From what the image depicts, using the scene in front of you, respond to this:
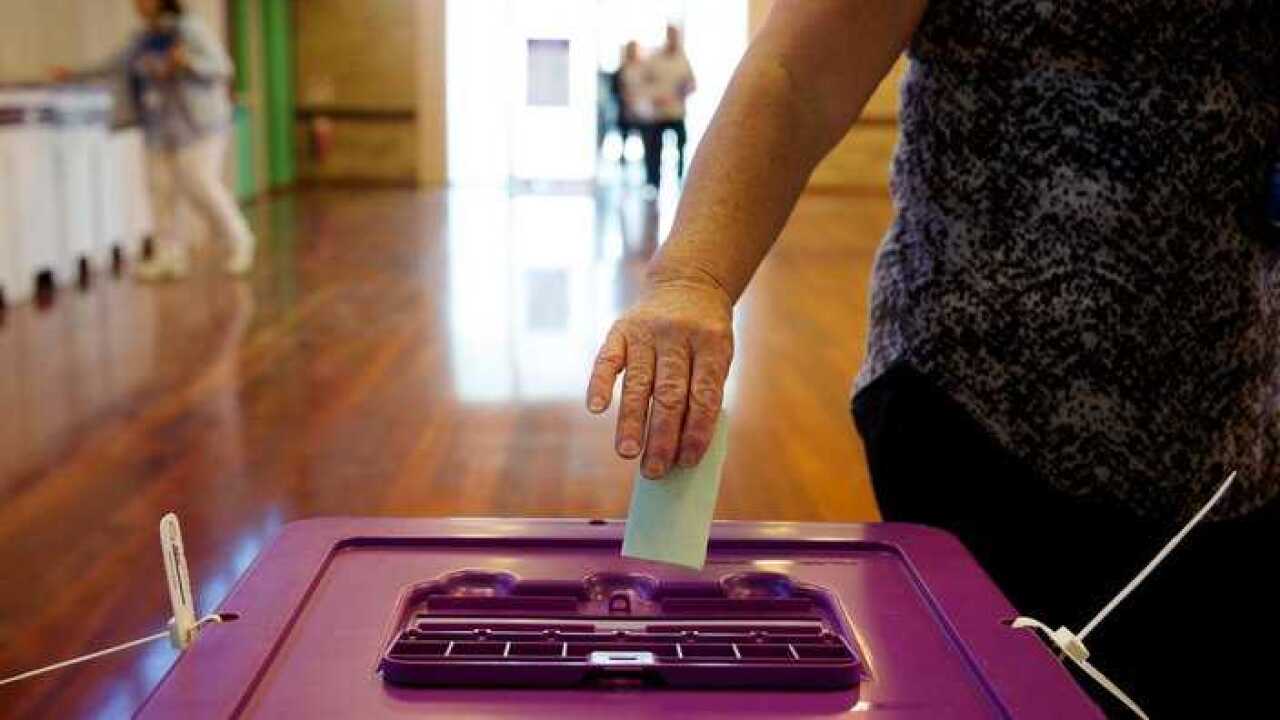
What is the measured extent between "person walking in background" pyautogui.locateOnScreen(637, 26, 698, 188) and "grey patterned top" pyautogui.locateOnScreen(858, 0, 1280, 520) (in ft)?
37.7

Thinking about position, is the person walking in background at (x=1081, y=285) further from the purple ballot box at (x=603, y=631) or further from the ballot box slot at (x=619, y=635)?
the ballot box slot at (x=619, y=635)

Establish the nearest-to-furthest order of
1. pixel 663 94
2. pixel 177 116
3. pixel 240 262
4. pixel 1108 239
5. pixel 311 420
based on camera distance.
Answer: pixel 1108 239
pixel 311 420
pixel 177 116
pixel 240 262
pixel 663 94

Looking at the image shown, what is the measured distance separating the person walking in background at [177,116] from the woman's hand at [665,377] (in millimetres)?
6491

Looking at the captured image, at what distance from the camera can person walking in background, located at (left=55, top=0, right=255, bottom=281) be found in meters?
6.86

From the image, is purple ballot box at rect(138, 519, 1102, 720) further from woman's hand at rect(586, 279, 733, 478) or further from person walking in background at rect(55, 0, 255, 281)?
person walking in background at rect(55, 0, 255, 281)

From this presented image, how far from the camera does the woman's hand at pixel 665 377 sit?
804 millimetres

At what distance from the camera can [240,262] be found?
24.0 ft

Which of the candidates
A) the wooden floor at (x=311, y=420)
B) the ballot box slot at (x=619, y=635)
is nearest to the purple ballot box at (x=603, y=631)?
the ballot box slot at (x=619, y=635)

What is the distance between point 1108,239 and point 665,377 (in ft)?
1.34

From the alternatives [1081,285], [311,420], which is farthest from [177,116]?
[1081,285]

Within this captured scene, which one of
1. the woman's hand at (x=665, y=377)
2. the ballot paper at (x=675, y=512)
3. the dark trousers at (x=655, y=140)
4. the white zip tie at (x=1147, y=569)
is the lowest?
the dark trousers at (x=655, y=140)

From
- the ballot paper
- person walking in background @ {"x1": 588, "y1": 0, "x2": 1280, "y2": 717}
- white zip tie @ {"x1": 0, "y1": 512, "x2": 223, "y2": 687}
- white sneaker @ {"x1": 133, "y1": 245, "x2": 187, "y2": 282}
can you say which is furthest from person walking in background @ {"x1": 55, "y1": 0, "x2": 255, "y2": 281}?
the ballot paper

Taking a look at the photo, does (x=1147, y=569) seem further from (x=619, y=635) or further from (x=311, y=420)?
(x=311, y=420)

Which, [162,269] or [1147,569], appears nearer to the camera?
[1147,569]
